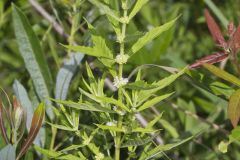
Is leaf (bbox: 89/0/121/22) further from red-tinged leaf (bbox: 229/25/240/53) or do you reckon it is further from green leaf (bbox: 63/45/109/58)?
red-tinged leaf (bbox: 229/25/240/53)

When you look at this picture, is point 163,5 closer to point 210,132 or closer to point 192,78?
point 210,132

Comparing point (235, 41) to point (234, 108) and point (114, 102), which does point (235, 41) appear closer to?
point (234, 108)

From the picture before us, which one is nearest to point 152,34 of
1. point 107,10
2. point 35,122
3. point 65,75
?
point 107,10

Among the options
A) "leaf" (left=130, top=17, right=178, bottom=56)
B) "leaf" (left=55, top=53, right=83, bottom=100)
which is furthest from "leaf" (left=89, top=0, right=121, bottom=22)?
"leaf" (left=55, top=53, right=83, bottom=100)

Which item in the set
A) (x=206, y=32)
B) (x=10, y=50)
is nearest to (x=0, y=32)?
(x=10, y=50)

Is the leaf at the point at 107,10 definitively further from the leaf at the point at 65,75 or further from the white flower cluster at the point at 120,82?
the leaf at the point at 65,75

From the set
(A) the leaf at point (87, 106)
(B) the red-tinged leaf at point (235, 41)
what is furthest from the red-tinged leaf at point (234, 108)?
(A) the leaf at point (87, 106)
